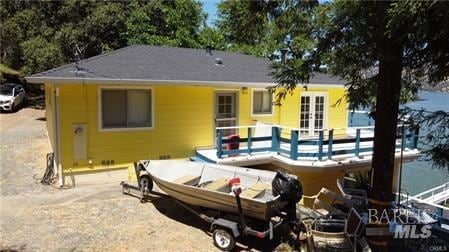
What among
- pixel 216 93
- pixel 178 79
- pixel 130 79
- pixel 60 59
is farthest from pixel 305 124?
pixel 60 59

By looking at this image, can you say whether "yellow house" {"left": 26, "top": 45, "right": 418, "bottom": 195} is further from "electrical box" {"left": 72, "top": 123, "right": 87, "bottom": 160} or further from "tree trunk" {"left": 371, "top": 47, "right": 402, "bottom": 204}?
"tree trunk" {"left": 371, "top": 47, "right": 402, "bottom": 204}

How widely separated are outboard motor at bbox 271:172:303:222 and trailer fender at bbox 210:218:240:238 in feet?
3.33

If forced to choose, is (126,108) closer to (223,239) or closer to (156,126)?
(156,126)

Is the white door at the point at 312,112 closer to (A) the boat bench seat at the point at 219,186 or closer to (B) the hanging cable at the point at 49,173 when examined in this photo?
(A) the boat bench seat at the point at 219,186

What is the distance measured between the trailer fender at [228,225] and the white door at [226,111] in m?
6.12

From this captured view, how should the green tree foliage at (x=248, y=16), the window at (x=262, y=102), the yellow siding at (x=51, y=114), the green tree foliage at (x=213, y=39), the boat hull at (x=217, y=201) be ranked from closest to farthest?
the green tree foliage at (x=248, y=16) < the boat hull at (x=217, y=201) < the yellow siding at (x=51, y=114) < the window at (x=262, y=102) < the green tree foliage at (x=213, y=39)

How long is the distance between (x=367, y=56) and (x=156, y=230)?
513cm

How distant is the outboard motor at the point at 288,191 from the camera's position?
7203mm

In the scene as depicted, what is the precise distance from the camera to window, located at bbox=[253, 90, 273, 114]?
14023mm

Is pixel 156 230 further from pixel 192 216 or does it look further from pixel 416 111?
pixel 416 111

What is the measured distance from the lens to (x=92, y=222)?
26.1 feet

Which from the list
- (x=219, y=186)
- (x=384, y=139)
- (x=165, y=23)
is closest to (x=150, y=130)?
(x=219, y=186)

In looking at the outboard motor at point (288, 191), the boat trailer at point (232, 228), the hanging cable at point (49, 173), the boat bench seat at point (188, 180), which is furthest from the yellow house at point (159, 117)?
the boat trailer at point (232, 228)

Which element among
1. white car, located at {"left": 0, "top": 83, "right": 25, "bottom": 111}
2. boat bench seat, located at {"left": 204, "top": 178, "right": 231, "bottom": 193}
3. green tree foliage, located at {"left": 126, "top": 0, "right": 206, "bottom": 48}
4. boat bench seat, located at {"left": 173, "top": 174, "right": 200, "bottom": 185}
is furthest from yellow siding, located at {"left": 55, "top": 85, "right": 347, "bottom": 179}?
white car, located at {"left": 0, "top": 83, "right": 25, "bottom": 111}
